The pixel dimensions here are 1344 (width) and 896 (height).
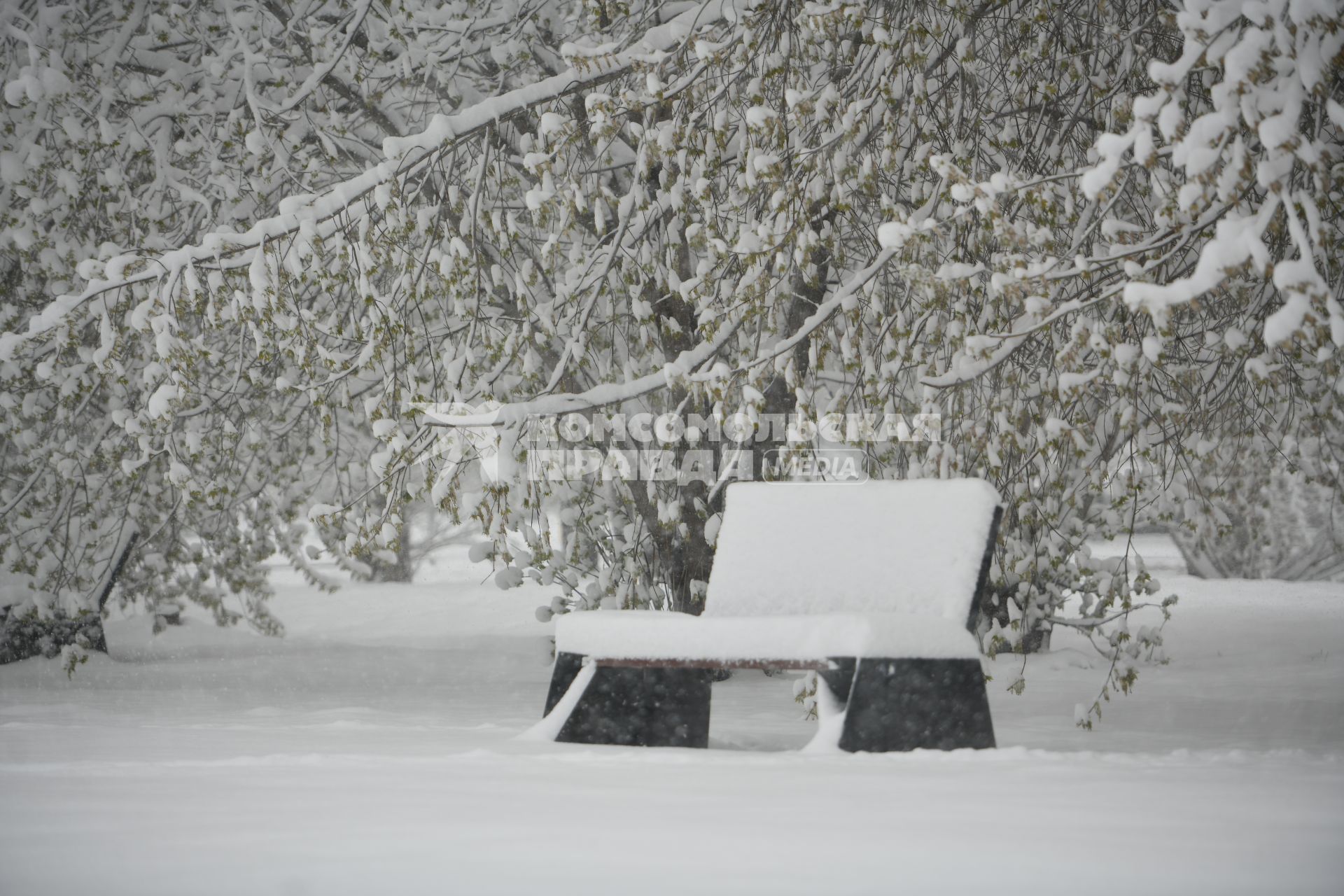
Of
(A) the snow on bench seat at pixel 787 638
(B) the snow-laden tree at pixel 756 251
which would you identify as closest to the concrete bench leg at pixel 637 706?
(A) the snow on bench seat at pixel 787 638

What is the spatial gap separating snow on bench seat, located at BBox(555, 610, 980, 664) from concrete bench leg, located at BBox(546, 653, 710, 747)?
8.5 inches

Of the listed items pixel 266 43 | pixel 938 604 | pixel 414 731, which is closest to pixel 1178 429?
pixel 938 604

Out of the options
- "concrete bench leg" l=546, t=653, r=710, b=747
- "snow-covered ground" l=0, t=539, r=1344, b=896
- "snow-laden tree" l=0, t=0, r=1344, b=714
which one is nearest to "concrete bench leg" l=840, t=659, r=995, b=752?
"snow-covered ground" l=0, t=539, r=1344, b=896

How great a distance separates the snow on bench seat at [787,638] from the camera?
315cm

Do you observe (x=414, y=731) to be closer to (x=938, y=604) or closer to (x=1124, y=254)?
(x=938, y=604)

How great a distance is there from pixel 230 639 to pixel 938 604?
9867 mm

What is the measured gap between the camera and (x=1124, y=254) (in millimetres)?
3533

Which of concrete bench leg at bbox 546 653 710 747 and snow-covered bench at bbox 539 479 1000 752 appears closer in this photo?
snow-covered bench at bbox 539 479 1000 752

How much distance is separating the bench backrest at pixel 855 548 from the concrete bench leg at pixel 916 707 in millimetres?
195

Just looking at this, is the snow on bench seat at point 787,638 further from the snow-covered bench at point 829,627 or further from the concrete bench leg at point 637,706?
the concrete bench leg at point 637,706

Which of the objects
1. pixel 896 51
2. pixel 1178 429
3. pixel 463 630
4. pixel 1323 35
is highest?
pixel 896 51

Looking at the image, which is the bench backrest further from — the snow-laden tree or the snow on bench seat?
the snow-laden tree

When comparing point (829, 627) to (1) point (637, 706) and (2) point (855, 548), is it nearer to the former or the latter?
(2) point (855, 548)

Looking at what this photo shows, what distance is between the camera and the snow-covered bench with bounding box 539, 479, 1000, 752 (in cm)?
317
